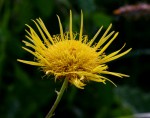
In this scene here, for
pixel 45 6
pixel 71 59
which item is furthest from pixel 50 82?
pixel 71 59

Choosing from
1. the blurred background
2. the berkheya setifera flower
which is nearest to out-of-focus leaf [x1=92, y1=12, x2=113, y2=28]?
the blurred background

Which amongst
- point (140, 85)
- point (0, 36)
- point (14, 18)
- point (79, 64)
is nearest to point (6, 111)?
point (0, 36)

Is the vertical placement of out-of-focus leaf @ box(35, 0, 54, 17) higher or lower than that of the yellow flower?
higher

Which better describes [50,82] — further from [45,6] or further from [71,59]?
[71,59]

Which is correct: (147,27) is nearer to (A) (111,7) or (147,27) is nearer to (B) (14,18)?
(A) (111,7)

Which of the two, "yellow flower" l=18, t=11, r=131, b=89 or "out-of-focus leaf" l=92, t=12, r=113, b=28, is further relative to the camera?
"out-of-focus leaf" l=92, t=12, r=113, b=28

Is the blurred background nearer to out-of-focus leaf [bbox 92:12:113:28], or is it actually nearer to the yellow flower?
out-of-focus leaf [bbox 92:12:113:28]

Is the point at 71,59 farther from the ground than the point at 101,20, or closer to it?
closer to it

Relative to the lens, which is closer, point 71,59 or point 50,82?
point 71,59

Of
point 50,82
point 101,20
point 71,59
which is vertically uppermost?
point 101,20
